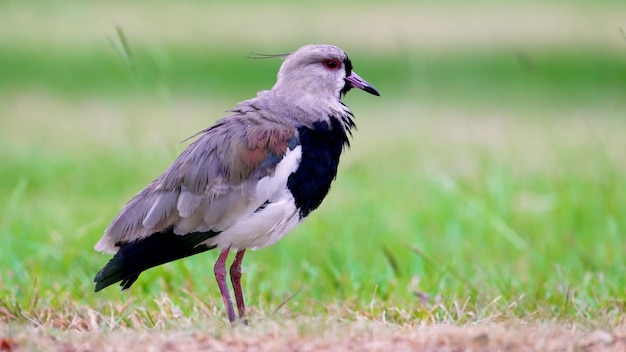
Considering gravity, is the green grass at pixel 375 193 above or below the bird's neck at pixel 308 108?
below

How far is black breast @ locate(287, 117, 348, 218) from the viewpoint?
446 centimetres

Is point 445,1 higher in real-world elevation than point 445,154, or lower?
higher

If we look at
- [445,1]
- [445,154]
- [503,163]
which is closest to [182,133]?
[445,154]

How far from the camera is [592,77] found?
45.5 ft

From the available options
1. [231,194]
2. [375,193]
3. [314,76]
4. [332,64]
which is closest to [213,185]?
[231,194]

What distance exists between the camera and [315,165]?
4523 mm

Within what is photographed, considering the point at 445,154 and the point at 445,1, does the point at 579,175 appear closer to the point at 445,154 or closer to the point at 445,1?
the point at 445,154

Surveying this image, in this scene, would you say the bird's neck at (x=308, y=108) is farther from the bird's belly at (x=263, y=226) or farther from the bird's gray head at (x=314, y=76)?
the bird's belly at (x=263, y=226)

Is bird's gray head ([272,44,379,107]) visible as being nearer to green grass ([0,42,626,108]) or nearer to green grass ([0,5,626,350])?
green grass ([0,5,626,350])

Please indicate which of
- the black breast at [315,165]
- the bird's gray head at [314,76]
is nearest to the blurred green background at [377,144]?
the black breast at [315,165]

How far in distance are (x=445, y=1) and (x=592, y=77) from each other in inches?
199

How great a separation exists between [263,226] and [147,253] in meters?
0.51

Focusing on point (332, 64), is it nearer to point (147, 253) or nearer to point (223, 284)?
point (223, 284)

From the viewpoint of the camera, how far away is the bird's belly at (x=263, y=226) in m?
4.40
